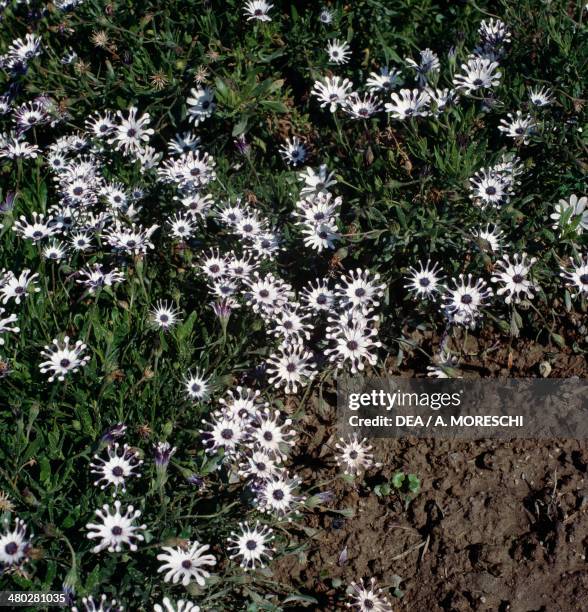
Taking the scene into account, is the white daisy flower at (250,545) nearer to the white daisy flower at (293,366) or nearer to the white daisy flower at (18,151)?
the white daisy flower at (293,366)

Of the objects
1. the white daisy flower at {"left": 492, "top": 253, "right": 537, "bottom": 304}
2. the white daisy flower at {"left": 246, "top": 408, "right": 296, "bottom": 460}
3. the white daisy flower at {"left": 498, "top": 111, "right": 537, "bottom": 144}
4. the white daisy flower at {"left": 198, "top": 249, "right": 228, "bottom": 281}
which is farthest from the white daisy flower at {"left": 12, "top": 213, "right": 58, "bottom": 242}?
the white daisy flower at {"left": 498, "top": 111, "right": 537, "bottom": 144}

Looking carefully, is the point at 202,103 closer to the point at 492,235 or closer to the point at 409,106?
the point at 409,106

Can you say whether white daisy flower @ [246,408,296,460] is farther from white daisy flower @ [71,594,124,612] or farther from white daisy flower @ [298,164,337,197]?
white daisy flower @ [298,164,337,197]

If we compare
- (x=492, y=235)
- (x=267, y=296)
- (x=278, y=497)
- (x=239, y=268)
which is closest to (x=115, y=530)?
(x=278, y=497)

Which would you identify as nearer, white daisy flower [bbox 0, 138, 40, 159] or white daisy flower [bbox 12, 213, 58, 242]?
white daisy flower [bbox 12, 213, 58, 242]

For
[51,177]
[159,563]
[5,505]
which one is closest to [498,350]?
[159,563]

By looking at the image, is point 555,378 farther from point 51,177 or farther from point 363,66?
point 51,177

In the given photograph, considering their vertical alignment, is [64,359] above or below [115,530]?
above
